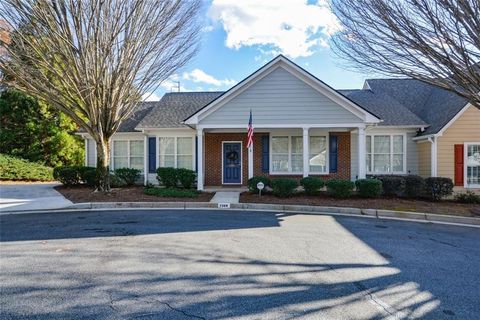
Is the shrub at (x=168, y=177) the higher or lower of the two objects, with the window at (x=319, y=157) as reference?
lower

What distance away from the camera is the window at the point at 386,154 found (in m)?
16.0

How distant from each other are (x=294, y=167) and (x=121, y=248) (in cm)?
1156

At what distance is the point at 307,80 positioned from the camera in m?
13.9

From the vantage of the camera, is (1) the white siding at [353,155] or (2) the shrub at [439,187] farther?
(1) the white siding at [353,155]

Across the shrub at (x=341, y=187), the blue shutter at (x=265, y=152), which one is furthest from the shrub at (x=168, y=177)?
the shrub at (x=341, y=187)

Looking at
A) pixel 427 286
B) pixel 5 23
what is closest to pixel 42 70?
pixel 5 23

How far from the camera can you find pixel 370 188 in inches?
478

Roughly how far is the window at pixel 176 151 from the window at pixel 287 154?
4618 millimetres

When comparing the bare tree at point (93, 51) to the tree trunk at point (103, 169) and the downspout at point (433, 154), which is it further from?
the downspout at point (433, 154)

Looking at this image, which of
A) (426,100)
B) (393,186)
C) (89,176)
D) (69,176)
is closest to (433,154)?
(393,186)

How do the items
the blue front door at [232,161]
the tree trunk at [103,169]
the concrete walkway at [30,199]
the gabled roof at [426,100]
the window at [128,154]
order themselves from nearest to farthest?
1. the concrete walkway at [30,199]
2. the tree trunk at [103,169]
3. the gabled roof at [426,100]
4. the blue front door at [232,161]
5. the window at [128,154]

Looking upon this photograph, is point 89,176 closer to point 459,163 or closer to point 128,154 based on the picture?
point 128,154

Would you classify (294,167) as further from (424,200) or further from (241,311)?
(241,311)

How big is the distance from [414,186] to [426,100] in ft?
28.0
